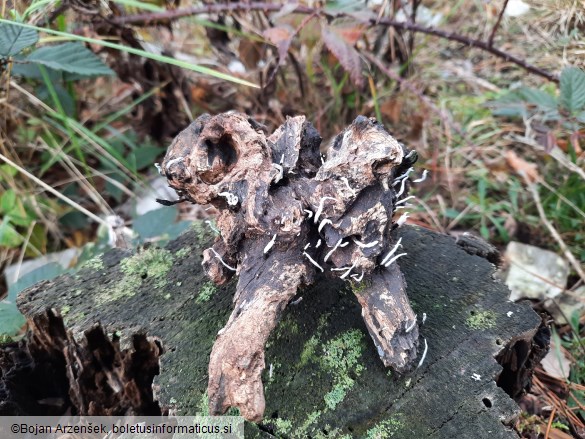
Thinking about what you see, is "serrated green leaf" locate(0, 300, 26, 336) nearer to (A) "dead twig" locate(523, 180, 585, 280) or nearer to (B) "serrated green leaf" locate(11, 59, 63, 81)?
(B) "serrated green leaf" locate(11, 59, 63, 81)

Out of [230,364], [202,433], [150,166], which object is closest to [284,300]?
[230,364]

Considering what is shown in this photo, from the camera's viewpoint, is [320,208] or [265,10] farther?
[265,10]

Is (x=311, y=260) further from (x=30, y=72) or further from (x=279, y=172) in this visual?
(x=30, y=72)

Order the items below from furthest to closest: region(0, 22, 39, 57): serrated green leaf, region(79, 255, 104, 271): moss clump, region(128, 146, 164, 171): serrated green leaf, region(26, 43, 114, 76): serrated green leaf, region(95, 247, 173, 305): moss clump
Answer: region(128, 146, 164, 171): serrated green leaf → region(26, 43, 114, 76): serrated green leaf → region(0, 22, 39, 57): serrated green leaf → region(79, 255, 104, 271): moss clump → region(95, 247, 173, 305): moss clump

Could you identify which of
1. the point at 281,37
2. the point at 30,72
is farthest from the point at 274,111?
the point at 30,72

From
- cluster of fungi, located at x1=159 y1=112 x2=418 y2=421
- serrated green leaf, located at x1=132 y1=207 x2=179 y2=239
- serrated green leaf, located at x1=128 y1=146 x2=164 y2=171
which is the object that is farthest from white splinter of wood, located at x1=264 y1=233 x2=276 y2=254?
serrated green leaf, located at x1=128 y1=146 x2=164 y2=171

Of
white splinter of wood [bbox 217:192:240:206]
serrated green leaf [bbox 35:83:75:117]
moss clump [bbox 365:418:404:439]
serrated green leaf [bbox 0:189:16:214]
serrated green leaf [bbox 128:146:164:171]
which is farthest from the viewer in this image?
serrated green leaf [bbox 128:146:164:171]
